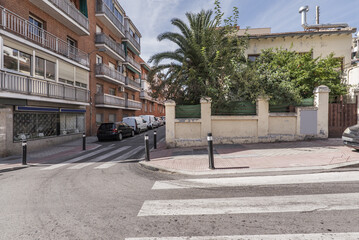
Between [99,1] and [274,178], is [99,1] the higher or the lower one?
the higher one

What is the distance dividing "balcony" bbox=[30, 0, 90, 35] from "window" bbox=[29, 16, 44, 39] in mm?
926

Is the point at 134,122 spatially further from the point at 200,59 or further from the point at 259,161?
the point at 259,161

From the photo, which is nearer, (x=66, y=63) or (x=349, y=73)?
(x=349, y=73)

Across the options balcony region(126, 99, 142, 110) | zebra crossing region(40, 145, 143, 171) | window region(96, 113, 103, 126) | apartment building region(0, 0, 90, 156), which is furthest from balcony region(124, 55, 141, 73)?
zebra crossing region(40, 145, 143, 171)

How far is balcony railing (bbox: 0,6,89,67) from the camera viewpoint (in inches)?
398

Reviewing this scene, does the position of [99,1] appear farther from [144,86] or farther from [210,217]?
[210,217]

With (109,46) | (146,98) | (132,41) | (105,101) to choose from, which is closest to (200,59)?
(105,101)

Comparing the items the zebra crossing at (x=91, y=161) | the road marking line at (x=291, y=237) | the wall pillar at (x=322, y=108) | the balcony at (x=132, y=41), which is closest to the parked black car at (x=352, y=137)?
the wall pillar at (x=322, y=108)

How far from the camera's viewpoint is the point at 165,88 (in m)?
11.4

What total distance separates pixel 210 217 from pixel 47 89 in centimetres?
1360

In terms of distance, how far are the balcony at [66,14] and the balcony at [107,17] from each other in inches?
140

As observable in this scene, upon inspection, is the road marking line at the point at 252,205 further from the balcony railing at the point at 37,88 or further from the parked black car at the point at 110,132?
the parked black car at the point at 110,132

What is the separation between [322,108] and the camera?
33.3 ft

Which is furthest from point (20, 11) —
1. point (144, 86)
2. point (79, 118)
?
point (144, 86)
